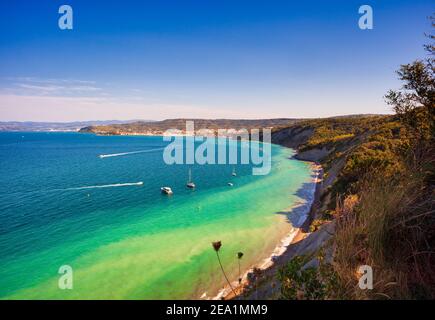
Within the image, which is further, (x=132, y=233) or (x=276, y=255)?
(x=132, y=233)

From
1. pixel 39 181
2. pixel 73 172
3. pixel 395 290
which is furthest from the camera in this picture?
pixel 73 172

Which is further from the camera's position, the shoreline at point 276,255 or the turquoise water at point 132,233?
the turquoise water at point 132,233

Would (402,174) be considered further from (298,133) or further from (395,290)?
(298,133)

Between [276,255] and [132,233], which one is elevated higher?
[276,255]

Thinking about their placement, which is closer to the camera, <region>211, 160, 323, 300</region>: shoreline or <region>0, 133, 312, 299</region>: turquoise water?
<region>211, 160, 323, 300</region>: shoreline
